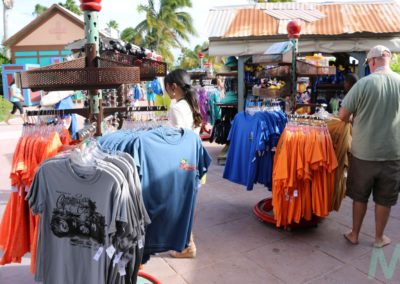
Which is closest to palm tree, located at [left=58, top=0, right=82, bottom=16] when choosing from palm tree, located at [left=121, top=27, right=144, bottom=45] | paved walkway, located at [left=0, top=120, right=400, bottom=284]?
palm tree, located at [left=121, top=27, right=144, bottom=45]

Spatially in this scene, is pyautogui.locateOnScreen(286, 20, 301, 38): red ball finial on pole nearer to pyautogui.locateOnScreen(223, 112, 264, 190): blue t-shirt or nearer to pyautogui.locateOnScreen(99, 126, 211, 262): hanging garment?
pyautogui.locateOnScreen(223, 112, 264, 190): blue t-shirt

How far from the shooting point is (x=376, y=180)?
131 inches

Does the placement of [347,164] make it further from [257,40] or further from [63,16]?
[63,16]

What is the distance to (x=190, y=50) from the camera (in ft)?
121

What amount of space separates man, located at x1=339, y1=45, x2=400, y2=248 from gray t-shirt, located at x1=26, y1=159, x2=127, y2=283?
93.7 inches

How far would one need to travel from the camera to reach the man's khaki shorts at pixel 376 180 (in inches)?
127

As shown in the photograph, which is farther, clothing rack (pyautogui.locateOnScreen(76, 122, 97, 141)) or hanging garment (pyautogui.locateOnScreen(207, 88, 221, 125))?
hanging garment (pyautogui.locateOnScreen(207, 88, 221, 125))

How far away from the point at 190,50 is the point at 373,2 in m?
29.9

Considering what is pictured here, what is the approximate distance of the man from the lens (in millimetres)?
3125

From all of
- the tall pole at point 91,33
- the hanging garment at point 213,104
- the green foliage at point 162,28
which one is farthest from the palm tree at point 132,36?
the tall pole at point 91,33

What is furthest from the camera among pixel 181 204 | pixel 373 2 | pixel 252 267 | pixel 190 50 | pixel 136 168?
pixel 190 50

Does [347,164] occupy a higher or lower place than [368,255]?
higher

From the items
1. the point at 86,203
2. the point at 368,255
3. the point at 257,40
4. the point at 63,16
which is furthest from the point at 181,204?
the point at 63,16
